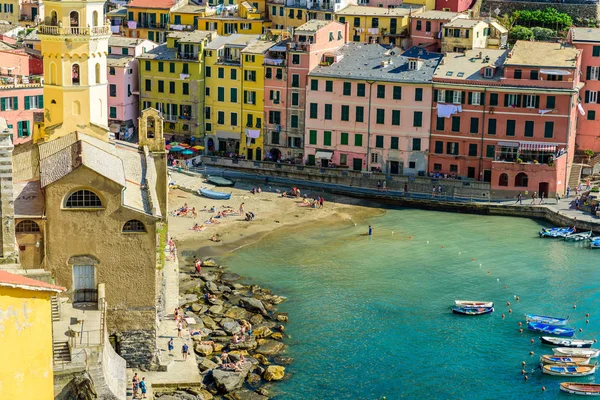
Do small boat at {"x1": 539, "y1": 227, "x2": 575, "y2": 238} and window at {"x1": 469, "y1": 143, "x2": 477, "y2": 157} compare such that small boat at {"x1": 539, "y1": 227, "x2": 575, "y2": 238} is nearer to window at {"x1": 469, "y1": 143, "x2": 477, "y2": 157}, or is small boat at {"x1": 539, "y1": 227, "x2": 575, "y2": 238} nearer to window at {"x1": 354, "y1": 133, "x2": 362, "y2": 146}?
window at {"x1": 469, "y1": 143, "x2": 477, "y2": 157}

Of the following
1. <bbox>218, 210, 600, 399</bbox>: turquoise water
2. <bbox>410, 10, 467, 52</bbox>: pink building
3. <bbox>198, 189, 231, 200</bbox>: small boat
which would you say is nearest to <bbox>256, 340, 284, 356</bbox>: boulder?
<bbox>218, 210, 600, 399</bbox>: turquoise water

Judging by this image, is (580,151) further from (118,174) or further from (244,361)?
(118,174)

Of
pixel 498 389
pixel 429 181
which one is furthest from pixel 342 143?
pixel 498 389

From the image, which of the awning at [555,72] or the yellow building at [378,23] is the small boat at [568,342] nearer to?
the awning at [555,72]

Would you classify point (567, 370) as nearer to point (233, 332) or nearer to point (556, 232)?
point (233, 332)

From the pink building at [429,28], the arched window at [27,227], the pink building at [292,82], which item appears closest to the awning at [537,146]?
the pink building at [429,28]

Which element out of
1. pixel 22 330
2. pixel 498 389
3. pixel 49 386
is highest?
pixel 22 330
